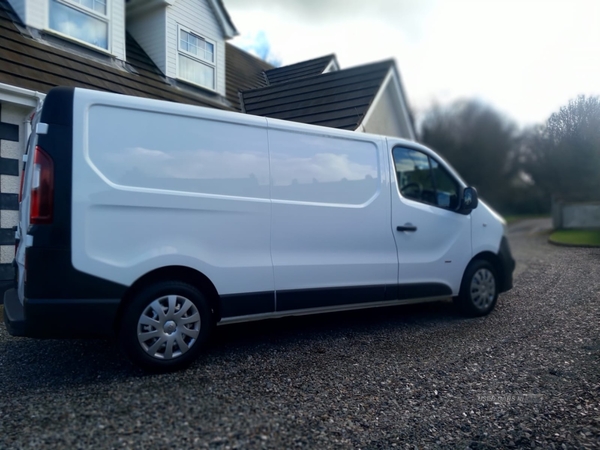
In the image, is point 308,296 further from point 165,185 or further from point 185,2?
point 185,2

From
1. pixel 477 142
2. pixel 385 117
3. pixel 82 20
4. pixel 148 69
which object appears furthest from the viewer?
pixel 477 142

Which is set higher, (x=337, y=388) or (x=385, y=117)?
(x=385, y=117)

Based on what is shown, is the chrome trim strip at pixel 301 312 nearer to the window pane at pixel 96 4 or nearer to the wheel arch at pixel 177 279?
the wheel arch at pixel 177 279

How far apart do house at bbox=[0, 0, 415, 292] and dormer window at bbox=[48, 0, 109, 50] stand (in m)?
0.01

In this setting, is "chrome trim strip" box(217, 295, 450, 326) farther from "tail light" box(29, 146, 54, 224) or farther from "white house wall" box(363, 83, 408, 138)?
"white house wall" box(363, 83, 408, 138)

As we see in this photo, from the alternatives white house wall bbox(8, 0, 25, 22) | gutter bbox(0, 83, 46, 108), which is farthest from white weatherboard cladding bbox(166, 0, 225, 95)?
white house wall bbox(8, 0, 25, 22)

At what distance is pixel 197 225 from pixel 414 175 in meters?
2.77

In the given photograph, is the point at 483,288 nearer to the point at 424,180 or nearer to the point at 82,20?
the point at 424,180

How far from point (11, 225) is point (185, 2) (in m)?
4.32

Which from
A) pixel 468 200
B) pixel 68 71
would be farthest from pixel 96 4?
pixel 468 200

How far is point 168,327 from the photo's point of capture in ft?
13.0

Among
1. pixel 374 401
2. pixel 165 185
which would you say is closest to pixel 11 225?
pixel 165 185

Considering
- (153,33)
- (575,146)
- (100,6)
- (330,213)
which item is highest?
(100,6)

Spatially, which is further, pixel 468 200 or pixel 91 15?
pixel 91 15
